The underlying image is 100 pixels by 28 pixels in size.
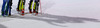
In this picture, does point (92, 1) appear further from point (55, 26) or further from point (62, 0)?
point (55, 26)

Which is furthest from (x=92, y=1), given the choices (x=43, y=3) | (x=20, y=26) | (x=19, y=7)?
(x=20, y=26)

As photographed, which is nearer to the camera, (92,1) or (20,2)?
(20,2)

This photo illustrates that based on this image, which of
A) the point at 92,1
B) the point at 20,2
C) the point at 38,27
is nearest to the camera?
the point at 38,27

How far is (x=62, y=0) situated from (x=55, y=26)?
20.8 ft

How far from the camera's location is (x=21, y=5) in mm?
5590

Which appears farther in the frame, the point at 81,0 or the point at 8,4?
the point at 81,0

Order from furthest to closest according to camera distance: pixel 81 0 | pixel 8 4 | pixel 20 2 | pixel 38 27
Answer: pixel 81 0, pixel 20 2, pixel 8 4, pixel 38 27

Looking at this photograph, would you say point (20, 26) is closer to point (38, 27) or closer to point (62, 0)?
point (38, 27)

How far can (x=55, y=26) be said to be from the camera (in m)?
3.97

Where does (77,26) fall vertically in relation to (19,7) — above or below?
below

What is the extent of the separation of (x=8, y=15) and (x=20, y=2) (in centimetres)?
59

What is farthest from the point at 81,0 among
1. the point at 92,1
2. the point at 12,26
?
the point at 12,26

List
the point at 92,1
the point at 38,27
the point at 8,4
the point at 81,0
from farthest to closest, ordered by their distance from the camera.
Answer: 1. the point at 81,0
2. the point at 92,1
3. the point at 8,4
4. the point at 38,27

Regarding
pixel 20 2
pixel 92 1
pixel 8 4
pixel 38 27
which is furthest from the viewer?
pixel 92 1
